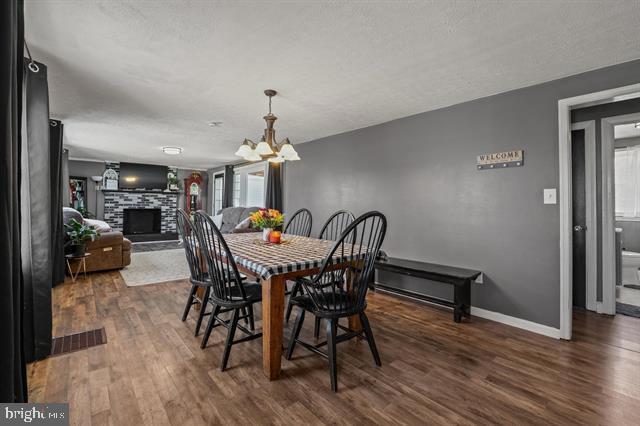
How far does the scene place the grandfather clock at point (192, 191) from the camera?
30.7 feet

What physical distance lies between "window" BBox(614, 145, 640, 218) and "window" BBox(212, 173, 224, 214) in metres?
9.04

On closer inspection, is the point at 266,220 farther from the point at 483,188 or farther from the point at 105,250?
the point at 105,250

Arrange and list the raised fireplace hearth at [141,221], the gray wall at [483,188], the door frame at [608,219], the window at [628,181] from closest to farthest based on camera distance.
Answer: the gray wall at [483,188] < the door frame at [608,219] < the window at [628,181] < the raised fireplace hearth at [141,221]

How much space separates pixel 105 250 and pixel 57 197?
1.36 meters

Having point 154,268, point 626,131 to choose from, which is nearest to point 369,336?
point 154,268

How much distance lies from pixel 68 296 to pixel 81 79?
100 inches

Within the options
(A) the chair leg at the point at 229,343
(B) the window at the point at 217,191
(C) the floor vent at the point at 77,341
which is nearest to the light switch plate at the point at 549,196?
(A) the chair leg at the point at 229,343

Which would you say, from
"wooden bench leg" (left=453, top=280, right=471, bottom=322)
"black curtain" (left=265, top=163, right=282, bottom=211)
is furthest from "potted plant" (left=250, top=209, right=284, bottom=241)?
"black curtain" (left=265, top=163, right=282, bottom=211)

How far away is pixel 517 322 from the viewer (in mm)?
2834

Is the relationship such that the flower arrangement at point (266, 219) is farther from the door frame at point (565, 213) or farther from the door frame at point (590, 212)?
the door frame at point (590, 212)

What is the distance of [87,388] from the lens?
1.80m

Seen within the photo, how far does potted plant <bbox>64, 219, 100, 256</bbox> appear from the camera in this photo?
425 cm

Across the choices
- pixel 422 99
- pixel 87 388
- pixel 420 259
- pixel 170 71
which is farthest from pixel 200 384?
pixel 422 99

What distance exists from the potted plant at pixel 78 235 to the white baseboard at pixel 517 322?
5.19 m
